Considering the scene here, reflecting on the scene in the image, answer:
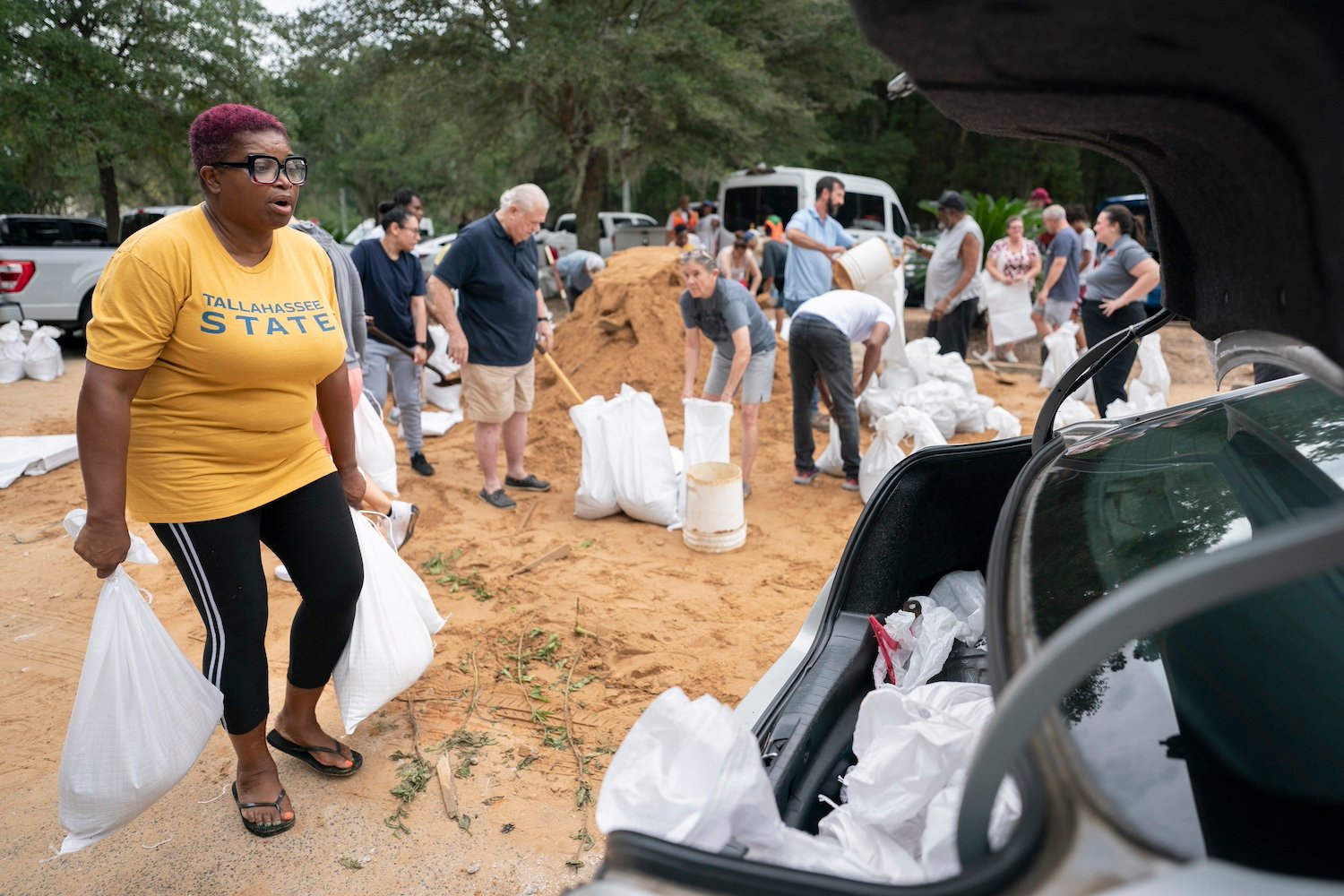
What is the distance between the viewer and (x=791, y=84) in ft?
68.8

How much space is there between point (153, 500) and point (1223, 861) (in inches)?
92.1

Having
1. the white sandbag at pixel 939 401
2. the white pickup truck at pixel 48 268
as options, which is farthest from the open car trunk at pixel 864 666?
the white pickup truck at pixel 48 268

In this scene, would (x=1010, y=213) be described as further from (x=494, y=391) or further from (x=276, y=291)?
(x=276, y=291)

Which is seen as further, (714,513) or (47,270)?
(47,270)

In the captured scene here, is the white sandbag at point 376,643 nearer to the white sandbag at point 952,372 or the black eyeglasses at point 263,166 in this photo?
the black eyeglasses at point 263,166

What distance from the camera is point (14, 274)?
Answer: 34.4 feet

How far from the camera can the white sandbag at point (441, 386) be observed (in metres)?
8.41

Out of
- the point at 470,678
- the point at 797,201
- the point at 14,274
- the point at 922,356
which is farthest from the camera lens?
the point at 797,201

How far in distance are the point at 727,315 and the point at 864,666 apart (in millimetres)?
3568

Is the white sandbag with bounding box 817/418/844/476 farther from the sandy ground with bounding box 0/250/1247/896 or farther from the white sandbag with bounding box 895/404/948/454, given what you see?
the white sandbag with bounding box 895/404/948/454

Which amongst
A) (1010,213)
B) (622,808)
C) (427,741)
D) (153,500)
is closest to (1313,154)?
(622,808)

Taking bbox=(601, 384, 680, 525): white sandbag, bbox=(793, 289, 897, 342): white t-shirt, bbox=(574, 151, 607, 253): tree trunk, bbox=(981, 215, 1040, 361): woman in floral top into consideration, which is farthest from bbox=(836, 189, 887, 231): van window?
bbox=(601, 384, 680, 525): white sandbag

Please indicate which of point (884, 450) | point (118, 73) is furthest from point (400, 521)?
point (118, 73)

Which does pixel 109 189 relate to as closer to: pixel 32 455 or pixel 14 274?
pixel 14 274
